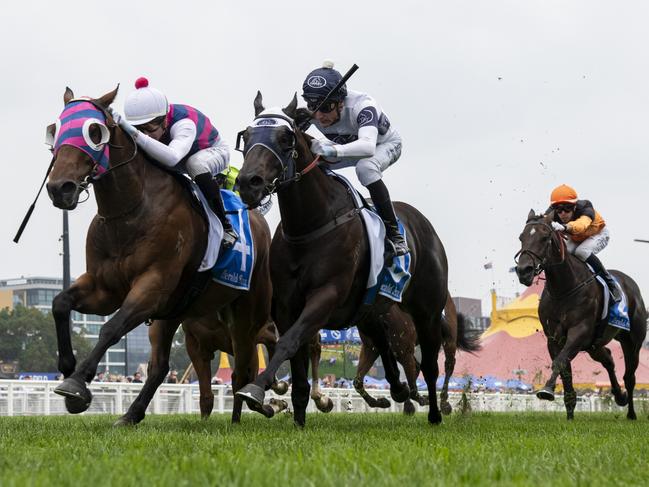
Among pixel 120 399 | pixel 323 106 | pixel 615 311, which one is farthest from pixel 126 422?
pixel 120 399

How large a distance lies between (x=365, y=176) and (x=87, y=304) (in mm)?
2627

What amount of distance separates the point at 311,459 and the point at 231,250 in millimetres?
4207

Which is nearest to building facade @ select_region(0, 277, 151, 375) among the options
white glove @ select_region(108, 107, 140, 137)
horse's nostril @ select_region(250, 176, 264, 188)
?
white glove @ select_region(108, 107, 140, 137)

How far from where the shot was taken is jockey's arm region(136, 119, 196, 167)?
8081 millimetres

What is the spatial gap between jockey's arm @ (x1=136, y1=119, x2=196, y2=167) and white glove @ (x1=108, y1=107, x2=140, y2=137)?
0.06m

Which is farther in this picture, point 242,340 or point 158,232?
point 242,340

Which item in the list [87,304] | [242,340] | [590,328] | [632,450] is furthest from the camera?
[590,328]

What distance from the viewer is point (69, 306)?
7.70 m

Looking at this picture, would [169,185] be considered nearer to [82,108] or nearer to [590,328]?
[82,108]

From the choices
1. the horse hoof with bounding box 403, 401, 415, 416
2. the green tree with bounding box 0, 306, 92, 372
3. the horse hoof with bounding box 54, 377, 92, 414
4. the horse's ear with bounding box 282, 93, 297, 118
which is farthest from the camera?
the green tree with bounding box 0, 306, 92, 372

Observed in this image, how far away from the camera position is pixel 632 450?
599cm

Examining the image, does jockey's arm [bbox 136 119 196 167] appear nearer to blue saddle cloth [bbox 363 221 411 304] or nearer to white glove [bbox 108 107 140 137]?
white glove [bbox 108 107 140 137]

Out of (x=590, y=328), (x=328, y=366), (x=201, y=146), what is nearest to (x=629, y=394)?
(x=590, y=328)

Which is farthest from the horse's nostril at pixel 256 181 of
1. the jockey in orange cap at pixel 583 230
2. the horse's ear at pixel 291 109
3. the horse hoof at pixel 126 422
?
Result: the jockey in orange cap at pixel 583 230
